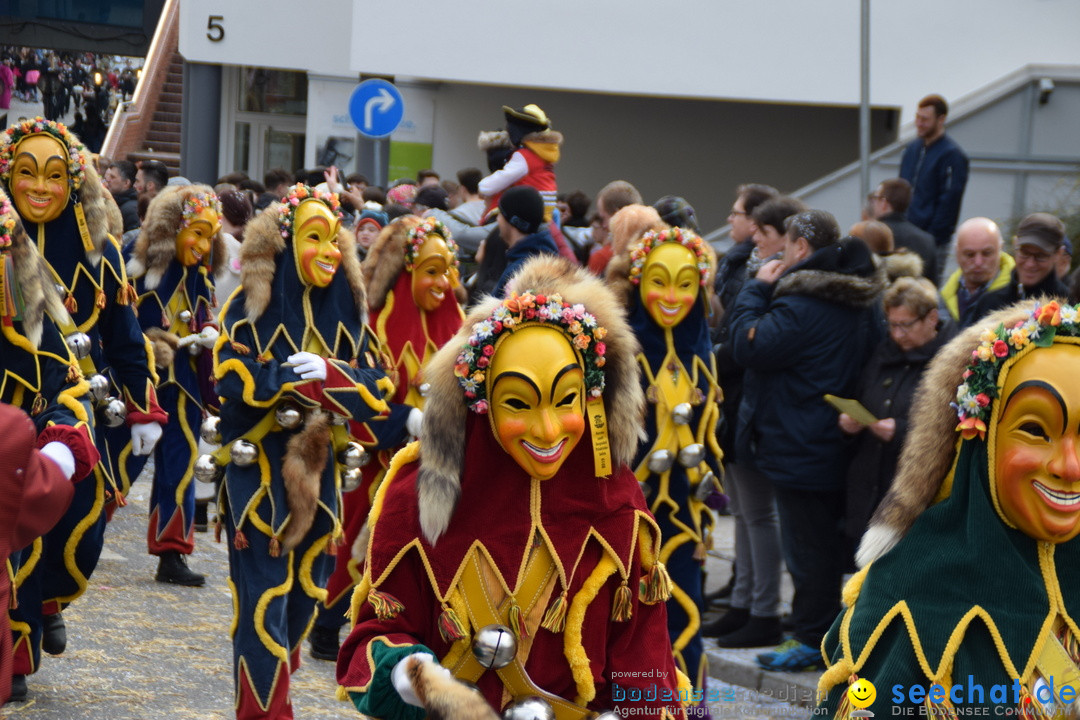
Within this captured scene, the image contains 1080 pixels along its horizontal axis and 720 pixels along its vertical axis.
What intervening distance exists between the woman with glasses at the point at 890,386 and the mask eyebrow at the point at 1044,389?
121 inches

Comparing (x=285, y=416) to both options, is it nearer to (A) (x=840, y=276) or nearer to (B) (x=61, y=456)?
(B) (x=61, y=456)

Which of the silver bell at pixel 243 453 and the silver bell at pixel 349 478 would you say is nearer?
the silver bell at pixel 243 453

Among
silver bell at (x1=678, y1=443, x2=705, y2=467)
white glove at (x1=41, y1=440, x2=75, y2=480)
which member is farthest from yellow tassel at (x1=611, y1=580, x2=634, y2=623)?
silver bell at (x1=678, y1=443, x2=705, y2=467)

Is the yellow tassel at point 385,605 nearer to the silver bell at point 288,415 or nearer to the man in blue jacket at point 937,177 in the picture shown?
the silver bell at point 288,415

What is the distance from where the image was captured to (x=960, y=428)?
3.08 m

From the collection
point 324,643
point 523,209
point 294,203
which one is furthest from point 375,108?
point 294,203

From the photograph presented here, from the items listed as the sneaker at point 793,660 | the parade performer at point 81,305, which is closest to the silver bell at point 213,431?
the parade performer at point 81,305

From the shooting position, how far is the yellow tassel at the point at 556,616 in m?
3.38

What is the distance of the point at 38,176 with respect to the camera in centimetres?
639

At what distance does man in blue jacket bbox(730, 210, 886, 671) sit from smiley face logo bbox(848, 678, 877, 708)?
141 inches

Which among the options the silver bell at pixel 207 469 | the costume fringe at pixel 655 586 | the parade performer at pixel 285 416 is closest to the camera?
the costume fringe at pixel 655 586

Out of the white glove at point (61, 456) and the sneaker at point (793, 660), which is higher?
the white glove at point (61, 456)

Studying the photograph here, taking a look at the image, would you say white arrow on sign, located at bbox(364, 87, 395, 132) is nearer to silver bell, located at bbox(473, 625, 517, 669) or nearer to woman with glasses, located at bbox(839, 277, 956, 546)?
woman with glasses, located at bbox(839, 277, 956, 546)

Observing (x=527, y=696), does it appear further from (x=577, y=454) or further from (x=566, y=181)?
(x=566, y=181)
